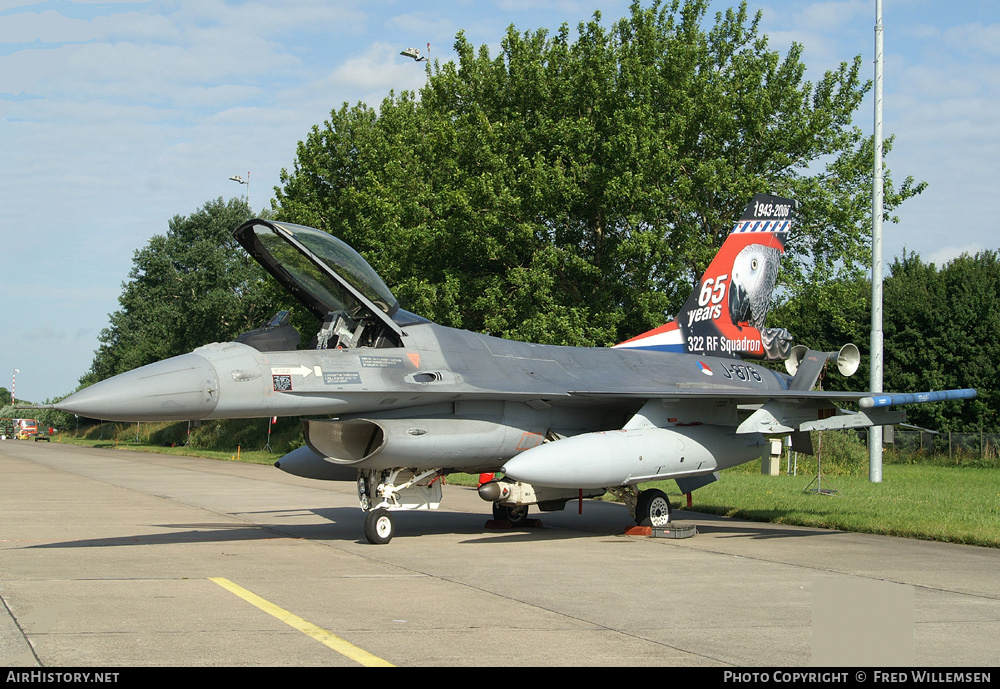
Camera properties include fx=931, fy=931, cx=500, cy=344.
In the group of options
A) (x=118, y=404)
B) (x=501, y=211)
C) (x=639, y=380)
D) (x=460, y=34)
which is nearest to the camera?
(x=118, y=404)

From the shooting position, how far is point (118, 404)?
342 inches

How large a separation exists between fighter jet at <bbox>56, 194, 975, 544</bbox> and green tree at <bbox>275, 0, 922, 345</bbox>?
1451 cm

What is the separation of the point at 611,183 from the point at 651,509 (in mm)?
17165

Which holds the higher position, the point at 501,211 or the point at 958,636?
the point at 501,211

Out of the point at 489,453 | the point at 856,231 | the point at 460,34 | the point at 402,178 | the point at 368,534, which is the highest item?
the point at 460,34

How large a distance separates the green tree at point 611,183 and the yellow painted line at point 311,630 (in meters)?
20.0

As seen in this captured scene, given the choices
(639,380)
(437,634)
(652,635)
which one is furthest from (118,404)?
(639,380)

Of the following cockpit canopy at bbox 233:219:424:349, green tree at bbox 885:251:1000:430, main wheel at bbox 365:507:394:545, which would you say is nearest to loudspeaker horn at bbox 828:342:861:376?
cockpit canopy at bbox 233:219:424:349

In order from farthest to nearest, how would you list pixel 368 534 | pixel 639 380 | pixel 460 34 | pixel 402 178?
pixel 460 34
pixel 402 178
pixel 639 380
pixel 368 534

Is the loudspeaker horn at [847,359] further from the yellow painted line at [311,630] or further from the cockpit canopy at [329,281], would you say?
the yellow painted line at [311,630]

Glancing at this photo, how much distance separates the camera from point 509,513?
13047 millimetres

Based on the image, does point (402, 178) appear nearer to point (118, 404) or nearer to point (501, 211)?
point (501, 211)

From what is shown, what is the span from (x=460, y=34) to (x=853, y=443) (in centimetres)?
2088

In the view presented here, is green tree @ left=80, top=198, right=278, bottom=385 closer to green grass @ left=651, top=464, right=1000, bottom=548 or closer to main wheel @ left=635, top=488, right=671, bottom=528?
green grass @ left=651, top=464, right=1000, bottom=548
